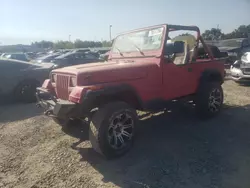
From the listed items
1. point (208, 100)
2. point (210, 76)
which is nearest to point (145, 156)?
point (208, 100)

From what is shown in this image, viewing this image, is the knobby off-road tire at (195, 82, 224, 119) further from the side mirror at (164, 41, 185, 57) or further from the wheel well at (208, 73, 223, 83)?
the side mirror at (164, 41, 185, 57)

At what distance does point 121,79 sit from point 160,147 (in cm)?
131

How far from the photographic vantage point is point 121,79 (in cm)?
375

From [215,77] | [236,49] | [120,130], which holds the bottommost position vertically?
[120,130]

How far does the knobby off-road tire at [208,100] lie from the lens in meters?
5.01

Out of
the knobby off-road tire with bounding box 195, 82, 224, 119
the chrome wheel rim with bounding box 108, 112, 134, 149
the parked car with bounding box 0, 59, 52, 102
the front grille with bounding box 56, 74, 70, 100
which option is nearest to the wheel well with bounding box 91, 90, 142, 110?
the chrome wheel rim with bounding box 108, 112, 134, 149

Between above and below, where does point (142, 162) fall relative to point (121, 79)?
below

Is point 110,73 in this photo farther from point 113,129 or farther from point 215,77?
point 215,77

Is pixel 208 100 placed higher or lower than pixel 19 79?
lower

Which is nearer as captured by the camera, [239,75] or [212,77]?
[212,77]

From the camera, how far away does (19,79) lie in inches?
277

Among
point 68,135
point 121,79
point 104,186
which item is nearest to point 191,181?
point 104,186

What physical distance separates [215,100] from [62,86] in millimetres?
3313

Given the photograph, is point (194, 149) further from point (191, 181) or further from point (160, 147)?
point (191, 181)
